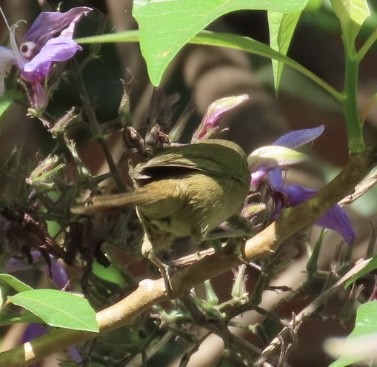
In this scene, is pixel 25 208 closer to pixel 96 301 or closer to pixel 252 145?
pixel 96 301

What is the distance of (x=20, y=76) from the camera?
48 cm

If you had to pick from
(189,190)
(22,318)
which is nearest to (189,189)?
(189,190)

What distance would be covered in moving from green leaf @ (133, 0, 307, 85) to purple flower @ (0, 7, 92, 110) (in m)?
0.15

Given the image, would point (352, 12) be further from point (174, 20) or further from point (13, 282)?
point (13, 282)

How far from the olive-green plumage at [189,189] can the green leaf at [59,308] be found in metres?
0.06

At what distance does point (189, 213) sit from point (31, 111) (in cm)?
11

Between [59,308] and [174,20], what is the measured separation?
5.6 inches

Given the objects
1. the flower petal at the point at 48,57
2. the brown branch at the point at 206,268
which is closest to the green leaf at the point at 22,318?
the brown branch at the point at 206,268

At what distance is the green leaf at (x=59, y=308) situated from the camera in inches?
14.2

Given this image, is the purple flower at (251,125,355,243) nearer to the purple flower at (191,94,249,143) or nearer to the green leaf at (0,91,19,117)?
the purple flower at (191,94,249,143)

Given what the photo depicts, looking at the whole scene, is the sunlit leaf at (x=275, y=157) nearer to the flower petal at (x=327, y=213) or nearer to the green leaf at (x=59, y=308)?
the flower petal at (x=327, y=213)

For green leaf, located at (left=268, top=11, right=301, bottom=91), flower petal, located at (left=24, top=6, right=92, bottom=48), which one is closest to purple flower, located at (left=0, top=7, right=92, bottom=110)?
flower petal, located at (left=24, top=6, right=92, bottom=48)

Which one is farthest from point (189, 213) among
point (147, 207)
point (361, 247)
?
point (361, 247)

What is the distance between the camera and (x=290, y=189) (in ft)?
1.54
